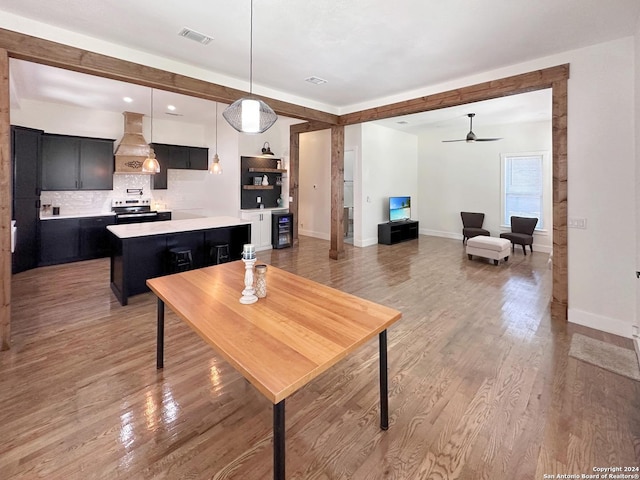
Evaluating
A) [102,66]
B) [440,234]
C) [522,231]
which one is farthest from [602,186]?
[440,234]

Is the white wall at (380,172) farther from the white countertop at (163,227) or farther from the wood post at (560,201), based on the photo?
the wood post at (560,201)

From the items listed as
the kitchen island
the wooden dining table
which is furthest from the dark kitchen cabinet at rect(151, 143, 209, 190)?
the wooden dining table

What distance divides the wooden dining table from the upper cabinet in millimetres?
5151

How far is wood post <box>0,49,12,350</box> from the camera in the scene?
264 cm

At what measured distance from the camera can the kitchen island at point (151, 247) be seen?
3793 millimetres

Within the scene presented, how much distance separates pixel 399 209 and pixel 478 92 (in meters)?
4.36

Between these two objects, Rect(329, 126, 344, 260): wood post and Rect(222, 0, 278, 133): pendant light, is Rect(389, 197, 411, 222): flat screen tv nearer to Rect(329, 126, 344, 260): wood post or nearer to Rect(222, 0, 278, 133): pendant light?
Rect(329, 126, 344, 260): wood post

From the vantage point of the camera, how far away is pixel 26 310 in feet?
11.7

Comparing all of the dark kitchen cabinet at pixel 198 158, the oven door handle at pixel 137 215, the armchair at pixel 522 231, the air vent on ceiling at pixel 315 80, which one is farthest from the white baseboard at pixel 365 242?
the oven door handle at pixel 137 215

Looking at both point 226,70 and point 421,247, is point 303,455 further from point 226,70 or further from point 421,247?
point 421,247

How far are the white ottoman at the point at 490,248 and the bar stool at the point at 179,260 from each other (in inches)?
201

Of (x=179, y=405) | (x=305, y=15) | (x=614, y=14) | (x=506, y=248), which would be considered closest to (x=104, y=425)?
(x=179, y=405)

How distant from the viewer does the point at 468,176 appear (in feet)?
27.0

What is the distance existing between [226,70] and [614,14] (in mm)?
3984
